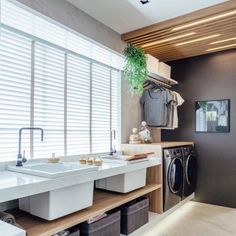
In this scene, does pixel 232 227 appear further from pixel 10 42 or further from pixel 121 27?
pixel 10 42

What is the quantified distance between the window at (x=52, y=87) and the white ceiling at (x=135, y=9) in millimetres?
369

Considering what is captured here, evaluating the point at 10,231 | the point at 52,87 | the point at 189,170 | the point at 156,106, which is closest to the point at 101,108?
the point at 52,87

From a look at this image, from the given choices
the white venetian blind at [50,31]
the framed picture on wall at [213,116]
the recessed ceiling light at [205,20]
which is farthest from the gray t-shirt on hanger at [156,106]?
the recessed ceiling light at [205,20]

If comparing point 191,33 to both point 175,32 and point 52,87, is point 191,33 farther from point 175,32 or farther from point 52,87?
point 52,87

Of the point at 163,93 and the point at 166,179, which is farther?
the point at 163,93

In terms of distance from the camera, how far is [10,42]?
2.30 meters

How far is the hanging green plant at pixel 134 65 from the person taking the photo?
3.64 meters

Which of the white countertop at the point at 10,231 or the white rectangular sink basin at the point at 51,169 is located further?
the white rectangular sink basin at the point at 51,169

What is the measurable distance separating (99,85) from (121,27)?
2.87ft

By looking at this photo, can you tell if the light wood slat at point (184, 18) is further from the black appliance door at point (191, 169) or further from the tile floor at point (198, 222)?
the tile floor at point (198, 222)

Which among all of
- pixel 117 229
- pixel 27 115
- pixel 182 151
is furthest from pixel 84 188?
pixel 182 151

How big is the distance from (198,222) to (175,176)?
0.70 meters

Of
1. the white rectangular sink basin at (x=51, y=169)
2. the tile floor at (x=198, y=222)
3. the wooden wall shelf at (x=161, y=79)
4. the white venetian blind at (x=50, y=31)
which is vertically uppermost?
the white venetian blind at (x=50, y=31)

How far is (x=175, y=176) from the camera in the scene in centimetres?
366
